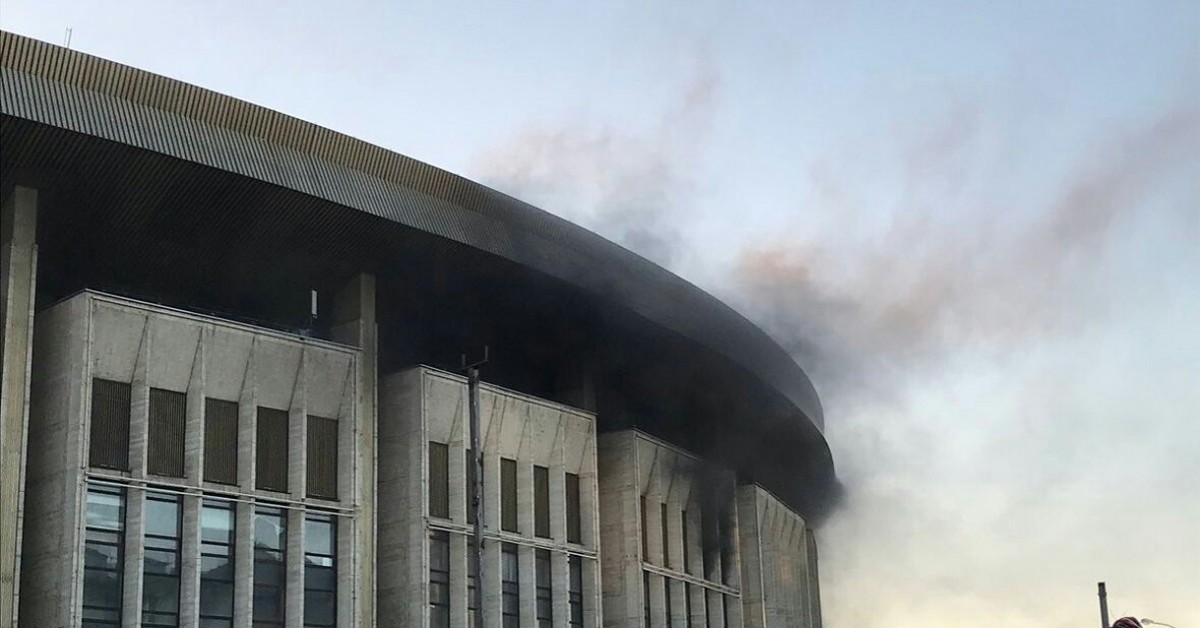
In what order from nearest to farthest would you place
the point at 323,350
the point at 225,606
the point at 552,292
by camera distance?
1. the point at 225,606
2. the point at 323,350
3. the point at 552,292

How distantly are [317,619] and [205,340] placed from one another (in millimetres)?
7762

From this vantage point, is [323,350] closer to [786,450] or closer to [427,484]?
[427,484]

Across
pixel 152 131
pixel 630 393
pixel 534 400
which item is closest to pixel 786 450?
pixel 630 393

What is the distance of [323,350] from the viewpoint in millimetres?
39281

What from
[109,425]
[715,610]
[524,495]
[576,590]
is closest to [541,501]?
[524,495]

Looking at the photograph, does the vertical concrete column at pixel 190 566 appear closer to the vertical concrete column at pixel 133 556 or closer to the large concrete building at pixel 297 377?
the large concrete building at pixel 297 377

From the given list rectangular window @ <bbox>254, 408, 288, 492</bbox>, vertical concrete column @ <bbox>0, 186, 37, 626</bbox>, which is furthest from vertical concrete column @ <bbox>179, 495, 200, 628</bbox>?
vertical concrete column @ <bbox>0, 186, 37, 626</bbox>

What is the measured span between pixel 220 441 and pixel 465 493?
7.75 m

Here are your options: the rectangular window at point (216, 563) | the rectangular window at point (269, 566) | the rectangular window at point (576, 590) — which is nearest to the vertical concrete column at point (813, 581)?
the rectangular window at point (576, 590)

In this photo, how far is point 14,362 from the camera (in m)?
33.2

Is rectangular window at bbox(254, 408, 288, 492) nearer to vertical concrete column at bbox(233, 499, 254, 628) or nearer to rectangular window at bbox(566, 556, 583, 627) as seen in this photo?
vertical concrete column at bbox(233, 499, 254, 628)

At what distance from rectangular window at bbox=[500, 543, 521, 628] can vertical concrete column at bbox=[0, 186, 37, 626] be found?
47.9 ft

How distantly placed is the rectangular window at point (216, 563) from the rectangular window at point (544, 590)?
10.6 m

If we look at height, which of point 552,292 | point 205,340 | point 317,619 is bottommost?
point 317,619
